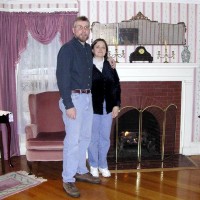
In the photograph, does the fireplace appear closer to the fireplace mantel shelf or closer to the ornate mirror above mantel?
the fireplace mantel shelf

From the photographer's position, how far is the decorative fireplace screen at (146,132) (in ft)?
16.1

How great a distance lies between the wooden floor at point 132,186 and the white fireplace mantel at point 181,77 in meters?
0.62

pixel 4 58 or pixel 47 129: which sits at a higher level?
pixel 4 58

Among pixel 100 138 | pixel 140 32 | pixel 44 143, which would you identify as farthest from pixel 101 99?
pixel 140 32

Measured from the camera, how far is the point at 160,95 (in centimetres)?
486

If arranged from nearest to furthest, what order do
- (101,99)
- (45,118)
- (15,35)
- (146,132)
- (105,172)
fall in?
(101,99), (105,172), (45,118), (15,35), (146,132)

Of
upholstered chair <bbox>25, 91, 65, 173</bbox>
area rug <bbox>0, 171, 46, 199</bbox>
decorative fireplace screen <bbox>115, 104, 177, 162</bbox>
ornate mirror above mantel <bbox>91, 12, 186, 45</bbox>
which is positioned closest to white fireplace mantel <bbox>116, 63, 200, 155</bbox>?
decorative fireplace screen <bbox>115, 104, 177, 162</bbox>

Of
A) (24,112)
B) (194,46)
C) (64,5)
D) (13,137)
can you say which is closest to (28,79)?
(24,112)

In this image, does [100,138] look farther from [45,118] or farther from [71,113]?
[45,118]

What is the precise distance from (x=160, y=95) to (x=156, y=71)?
40 centimetres

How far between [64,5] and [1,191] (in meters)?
2.92

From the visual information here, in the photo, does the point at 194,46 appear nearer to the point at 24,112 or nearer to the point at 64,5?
the point at 64,5

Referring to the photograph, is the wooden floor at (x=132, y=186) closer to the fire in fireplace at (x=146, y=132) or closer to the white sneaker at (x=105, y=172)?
the white sneaker at (x=105, y=172)

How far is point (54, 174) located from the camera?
412 centimetres
